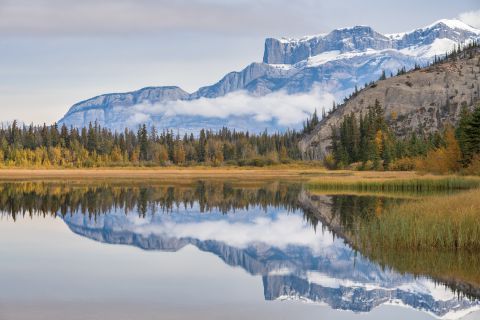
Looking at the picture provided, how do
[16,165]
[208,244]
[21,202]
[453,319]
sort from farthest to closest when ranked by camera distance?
[16,165], [21,202], [208,244], [453,319]

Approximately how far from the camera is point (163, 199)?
65.4 meters

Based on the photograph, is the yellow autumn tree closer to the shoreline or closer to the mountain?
the shoreline

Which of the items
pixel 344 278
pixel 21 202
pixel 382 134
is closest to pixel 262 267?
pixel 344 278

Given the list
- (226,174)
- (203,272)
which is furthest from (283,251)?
(226,174)

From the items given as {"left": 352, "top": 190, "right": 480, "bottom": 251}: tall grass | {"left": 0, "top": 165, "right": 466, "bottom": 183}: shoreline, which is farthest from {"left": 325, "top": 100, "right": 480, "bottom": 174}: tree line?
{"left": 352, "top": 190, "right": 480, "bottom": 251}: tall grass

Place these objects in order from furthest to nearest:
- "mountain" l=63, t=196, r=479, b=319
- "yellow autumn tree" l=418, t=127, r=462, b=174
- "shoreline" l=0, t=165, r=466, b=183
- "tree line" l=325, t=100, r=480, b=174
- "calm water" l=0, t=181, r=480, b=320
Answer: "shoreline" l=0, t=165, r=466, b=183
"yellow autumn tree" l=418, t=127, r=462, b=174
"tree line" l=325, t=100, r=480, b=174
"mountain" l=63, t=196, r=479, b=319
"calm water" l=0, t=181, r=480, b=320

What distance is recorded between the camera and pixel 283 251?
107 feet

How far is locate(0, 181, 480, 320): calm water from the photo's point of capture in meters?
19.8

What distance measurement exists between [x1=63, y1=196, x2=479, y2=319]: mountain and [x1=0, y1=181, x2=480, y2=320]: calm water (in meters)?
0.07

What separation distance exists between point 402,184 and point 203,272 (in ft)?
172

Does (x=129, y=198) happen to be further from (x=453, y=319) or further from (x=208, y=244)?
(x=453, y=319)

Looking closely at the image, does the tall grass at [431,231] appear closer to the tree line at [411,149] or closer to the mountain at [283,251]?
the mountain at [283,251]

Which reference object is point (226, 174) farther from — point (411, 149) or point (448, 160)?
point (448, 160)

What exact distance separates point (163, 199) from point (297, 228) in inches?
1046
